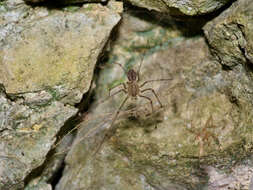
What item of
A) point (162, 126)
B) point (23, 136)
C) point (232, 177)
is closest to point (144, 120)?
point (162, 126)

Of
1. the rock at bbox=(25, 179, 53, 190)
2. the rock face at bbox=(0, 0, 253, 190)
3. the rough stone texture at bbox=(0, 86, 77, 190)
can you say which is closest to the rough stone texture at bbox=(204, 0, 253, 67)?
the rock face at bbox=(0, 0, 253, 190)

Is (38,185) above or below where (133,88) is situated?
below

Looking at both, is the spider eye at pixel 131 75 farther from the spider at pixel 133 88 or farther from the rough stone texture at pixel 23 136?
the rough stone texture at pixel 23 136

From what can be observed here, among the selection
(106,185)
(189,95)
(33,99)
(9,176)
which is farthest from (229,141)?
(9,176)

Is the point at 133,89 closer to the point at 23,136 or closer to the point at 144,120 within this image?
the point at 144,120

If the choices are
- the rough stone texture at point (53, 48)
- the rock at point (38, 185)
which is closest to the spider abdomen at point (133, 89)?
the rough stone texture at point (53, 48)

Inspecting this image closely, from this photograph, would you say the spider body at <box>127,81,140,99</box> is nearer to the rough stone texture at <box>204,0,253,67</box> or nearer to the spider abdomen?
the spider abdomen

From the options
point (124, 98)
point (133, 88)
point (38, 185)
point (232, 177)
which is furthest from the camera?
point (124, 98)
